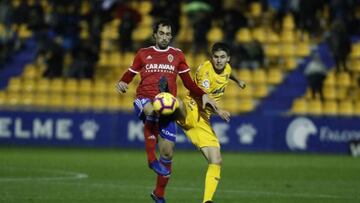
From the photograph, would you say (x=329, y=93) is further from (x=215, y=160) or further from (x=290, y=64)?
(x=215, y=160)

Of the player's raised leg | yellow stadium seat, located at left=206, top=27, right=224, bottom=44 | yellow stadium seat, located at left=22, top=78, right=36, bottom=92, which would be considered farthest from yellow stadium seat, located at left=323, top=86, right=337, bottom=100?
the player's raised leg

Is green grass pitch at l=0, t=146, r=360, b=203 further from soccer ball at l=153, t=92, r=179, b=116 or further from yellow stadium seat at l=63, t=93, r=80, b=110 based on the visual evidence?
yellow stadium seat at l=63, t=93, r=80, b=110

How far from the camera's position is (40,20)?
30250 millimetres

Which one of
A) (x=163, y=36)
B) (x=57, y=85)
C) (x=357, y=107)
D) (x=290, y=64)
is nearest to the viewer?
(x=163, y=36)

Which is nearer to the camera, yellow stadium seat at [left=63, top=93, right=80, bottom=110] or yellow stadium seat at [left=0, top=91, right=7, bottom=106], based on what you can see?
yellow stadium seat at [left=63, top=93, right=80, bottom=110]

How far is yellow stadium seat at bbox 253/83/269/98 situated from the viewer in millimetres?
27578

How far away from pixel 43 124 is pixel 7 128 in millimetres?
959

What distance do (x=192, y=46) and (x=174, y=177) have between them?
11959 mm

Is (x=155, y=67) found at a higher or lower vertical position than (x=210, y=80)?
higher

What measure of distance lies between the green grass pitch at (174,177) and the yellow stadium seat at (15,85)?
458cm

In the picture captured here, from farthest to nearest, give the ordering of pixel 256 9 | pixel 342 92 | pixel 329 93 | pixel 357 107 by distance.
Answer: pixel 256 9 → pixel 342 92 → pixel 329 93 → pixel 357 107

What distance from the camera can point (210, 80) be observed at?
12.0 meters

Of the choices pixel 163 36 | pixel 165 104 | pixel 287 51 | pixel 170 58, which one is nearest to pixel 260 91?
pixel 287 51

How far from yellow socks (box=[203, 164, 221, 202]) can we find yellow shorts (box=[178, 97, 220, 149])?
0.35m
